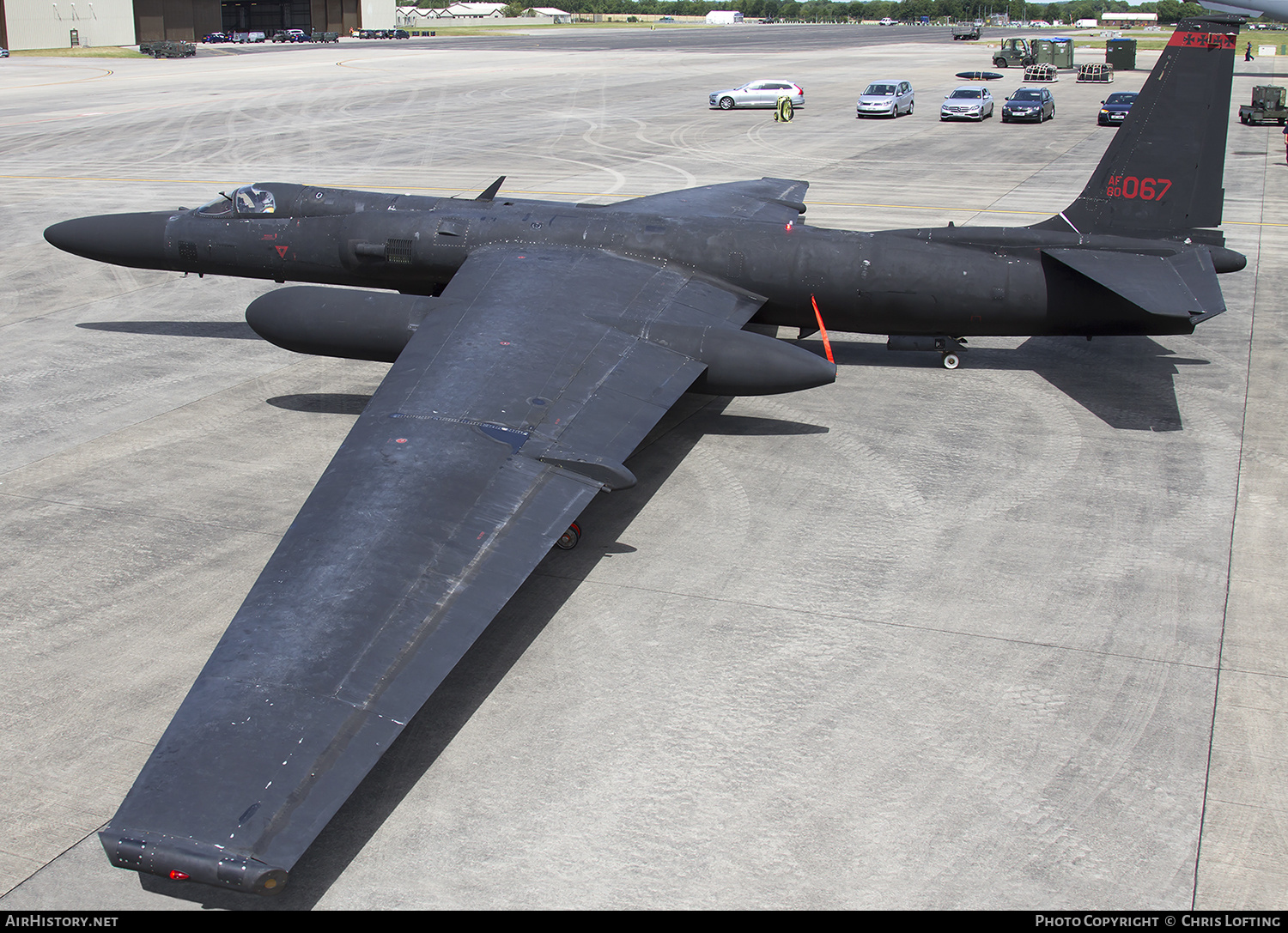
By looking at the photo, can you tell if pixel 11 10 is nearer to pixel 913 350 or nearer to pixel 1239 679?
pixel 913 350

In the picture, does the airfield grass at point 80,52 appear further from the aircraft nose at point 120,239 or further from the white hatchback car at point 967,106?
the aircraft nose at point 120,239

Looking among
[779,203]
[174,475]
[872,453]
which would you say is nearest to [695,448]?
[872,453]

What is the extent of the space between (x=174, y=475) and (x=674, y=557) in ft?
24.3

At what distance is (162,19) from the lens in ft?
408

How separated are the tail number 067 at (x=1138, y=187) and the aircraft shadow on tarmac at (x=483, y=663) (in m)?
7.22

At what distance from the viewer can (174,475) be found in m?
15.0

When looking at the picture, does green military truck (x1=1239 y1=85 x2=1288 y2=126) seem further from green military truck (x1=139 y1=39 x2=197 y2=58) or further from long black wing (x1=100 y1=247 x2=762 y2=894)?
green military truck (x1=139 y1=39 x2=197 y2=58)

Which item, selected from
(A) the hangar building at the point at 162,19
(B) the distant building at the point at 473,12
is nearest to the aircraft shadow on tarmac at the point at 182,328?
(A) the hangar building at the point at 162,19

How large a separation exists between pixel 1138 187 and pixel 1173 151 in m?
0.82

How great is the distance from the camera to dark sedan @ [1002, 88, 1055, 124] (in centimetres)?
5297

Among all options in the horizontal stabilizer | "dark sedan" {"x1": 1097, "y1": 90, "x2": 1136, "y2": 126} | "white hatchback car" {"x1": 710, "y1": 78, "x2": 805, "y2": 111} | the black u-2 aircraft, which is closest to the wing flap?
the black u-2 aircraft

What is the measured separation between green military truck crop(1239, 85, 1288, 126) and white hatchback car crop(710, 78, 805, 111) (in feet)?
72.1

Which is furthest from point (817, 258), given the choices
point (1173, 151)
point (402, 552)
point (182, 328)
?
point (182, 328)

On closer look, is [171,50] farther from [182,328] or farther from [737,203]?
[737,203]
